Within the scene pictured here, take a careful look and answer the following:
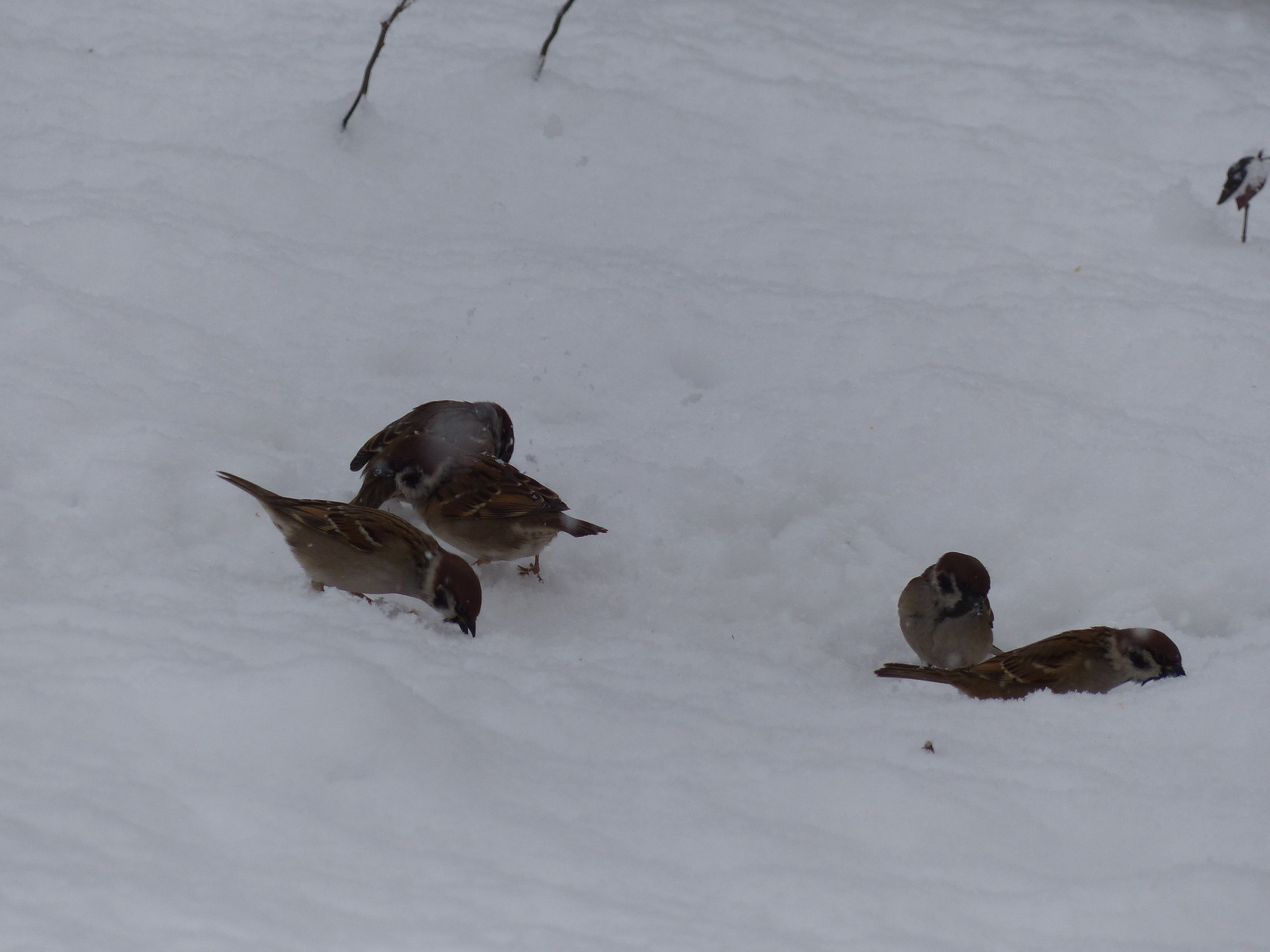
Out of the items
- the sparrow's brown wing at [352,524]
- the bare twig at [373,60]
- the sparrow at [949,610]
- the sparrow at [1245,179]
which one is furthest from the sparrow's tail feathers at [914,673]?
the bare twig at [373,60]

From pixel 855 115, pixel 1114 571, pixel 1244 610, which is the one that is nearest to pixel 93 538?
pixel 1114 571

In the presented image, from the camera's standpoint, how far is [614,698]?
9.59 ft

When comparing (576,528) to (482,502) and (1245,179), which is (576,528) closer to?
(482,502)

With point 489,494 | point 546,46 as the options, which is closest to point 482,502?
point 489,494

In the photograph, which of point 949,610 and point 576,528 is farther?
point 576,528

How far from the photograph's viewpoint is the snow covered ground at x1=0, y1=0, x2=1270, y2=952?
2.18 m

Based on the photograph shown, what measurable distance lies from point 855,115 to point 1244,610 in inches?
126

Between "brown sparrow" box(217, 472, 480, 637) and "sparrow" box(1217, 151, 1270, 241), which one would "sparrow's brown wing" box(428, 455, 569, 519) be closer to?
"brown sparrow" box(217, 472, 480, 637)

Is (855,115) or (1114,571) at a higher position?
(855,115)

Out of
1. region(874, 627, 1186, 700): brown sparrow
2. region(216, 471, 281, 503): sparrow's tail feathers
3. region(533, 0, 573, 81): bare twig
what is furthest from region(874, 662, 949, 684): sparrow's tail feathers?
region(533, 0, 573, 81): bare twig

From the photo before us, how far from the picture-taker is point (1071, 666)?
325 cm

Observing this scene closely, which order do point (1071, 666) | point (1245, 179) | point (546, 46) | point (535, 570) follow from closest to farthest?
1. point (1071, 666)
2. point (535, 570)
3. point (1245, 179)
4. point (546, 46)

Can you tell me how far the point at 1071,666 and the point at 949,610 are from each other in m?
0.36

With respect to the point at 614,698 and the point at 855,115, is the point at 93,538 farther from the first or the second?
the point at 855,115
